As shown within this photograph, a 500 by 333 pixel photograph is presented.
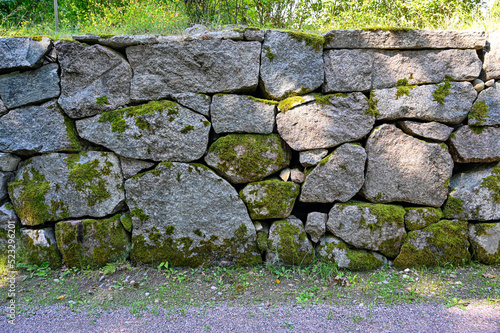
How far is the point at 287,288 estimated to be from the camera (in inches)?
104

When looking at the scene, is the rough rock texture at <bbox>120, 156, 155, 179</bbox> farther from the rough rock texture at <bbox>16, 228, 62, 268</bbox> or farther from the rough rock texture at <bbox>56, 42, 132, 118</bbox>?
the rough rock texture at <bbox>16, 228, 62, 268</bbox>

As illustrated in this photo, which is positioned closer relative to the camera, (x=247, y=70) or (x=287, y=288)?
(x=287, y=288)

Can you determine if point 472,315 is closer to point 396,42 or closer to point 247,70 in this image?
point 396,42

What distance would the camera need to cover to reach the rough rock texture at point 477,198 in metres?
2.84

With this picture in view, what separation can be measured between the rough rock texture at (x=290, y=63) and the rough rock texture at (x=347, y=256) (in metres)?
1.56

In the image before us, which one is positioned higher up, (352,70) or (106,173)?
(352,70)

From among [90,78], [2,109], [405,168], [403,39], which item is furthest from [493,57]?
[2,109]

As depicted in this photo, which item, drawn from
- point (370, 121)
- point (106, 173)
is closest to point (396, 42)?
point (370, 121)

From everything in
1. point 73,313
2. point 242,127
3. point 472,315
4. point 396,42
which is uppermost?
point 396,42

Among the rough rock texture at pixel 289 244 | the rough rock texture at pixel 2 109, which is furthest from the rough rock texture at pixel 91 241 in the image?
the rough rock texture at pixel 289 244

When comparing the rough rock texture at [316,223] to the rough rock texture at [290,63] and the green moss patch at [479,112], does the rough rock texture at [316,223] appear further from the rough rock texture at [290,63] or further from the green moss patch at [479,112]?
the green moss patch at [479,112]

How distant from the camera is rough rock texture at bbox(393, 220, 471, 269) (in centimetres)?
285

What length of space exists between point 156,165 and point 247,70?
131 centimetres

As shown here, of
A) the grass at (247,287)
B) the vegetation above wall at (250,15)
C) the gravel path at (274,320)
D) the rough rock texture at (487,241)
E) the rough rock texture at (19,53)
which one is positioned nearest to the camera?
the gravel path at (274,320)
